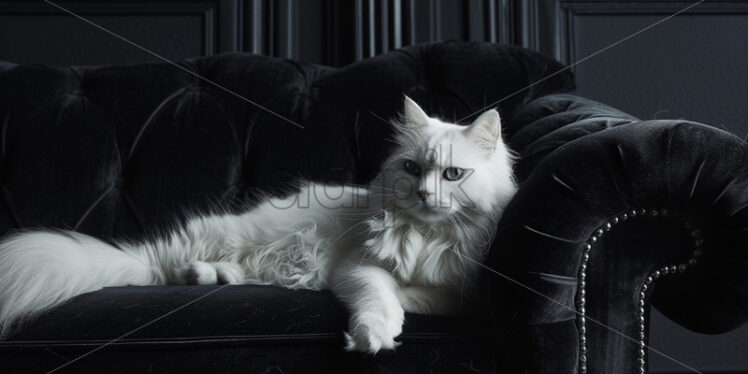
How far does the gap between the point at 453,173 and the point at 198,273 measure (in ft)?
2.20

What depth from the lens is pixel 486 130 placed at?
126 centimetres

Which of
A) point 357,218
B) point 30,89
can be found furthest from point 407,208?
point 30,89

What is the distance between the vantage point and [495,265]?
988mm

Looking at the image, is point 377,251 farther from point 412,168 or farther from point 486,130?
point 486,130

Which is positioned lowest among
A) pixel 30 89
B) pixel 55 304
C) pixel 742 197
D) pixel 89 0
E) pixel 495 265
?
pixel 55 304

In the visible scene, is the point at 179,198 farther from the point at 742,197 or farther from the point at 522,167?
the point at 742,197

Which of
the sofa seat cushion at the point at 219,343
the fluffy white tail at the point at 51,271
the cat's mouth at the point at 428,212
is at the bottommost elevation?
the sofa seat cushion at the point at 219,343

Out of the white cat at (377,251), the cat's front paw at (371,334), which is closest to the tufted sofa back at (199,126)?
the white cat at (377,251)

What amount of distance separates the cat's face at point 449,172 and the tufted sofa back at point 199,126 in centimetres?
56

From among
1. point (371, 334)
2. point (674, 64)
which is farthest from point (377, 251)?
point (674, 64)

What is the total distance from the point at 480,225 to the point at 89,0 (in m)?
2.05

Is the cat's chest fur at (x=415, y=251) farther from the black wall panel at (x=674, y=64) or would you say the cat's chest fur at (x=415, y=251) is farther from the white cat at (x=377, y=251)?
the black wall panel at (x=674, y=64)

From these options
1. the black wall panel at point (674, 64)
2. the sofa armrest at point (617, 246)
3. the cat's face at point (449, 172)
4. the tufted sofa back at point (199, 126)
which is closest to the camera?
the sofa armrest at point (617, 246)

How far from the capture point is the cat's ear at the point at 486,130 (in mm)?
1245
